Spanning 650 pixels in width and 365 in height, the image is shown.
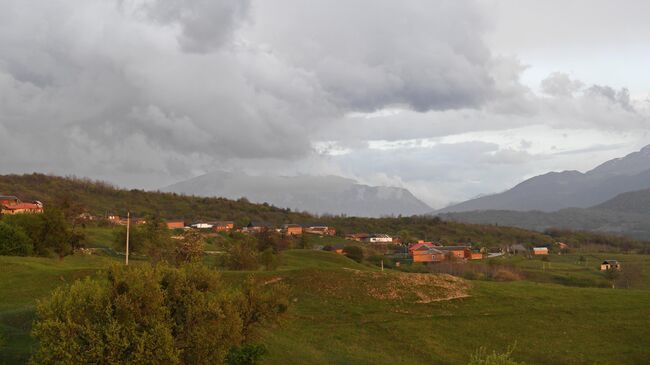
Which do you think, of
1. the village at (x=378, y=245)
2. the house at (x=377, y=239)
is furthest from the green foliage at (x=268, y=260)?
the house at (x=377, y=239)

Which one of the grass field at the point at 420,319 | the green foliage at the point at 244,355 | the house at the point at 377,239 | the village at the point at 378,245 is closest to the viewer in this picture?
the green foliage at the point at 244,355

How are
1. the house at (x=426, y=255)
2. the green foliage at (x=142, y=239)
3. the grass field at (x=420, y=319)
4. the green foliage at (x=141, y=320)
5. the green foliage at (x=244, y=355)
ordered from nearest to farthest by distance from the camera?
the green foliage at (x=141, y=320)
the green foliage at (x=244, y=355)
the grass field at (x=420, y=319)
the green foliage at (x=142, y=239)
the house at (x=426, y=255)

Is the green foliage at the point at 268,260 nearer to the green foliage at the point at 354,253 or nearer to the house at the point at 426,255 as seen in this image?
the green foliage at the point at 354,253

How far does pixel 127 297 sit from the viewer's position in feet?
86.8

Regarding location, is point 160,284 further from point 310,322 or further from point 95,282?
point 310,322

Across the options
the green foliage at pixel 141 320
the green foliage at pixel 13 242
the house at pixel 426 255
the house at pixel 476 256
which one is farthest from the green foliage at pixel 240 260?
the house at pixel 476 256

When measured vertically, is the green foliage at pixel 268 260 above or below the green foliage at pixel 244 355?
above

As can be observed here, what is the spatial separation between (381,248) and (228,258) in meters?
89.2

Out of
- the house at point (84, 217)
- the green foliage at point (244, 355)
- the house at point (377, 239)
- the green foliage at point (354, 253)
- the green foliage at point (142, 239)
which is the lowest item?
the green foliage at point (244, 355)

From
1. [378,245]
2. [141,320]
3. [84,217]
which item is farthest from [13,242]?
[378,245]

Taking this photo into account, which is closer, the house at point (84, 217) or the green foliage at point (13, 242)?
the green foliage at point (13, 242)

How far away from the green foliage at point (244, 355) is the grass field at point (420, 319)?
2.92 meters

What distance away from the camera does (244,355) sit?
1267 inches

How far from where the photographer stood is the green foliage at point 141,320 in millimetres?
25219
